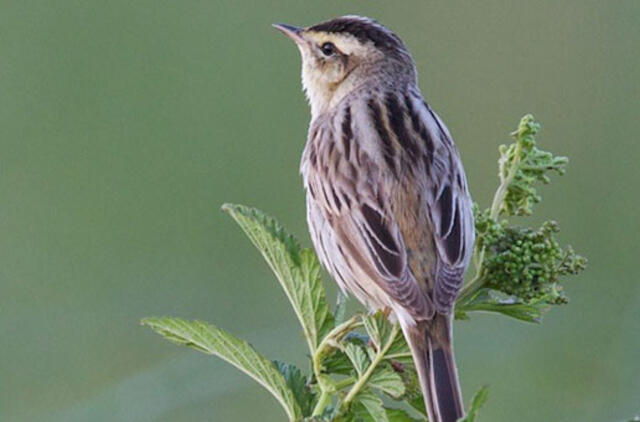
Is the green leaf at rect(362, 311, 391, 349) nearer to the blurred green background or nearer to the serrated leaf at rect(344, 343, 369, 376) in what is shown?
the serrated leaf at rect(344, 343, 369, 376)

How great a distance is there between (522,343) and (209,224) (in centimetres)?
356

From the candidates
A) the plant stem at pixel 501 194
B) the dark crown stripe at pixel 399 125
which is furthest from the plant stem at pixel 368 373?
the dark crown stripe at pixel 399 125

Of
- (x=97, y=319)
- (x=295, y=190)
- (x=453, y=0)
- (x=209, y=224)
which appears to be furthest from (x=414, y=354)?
(x=453, y=0)

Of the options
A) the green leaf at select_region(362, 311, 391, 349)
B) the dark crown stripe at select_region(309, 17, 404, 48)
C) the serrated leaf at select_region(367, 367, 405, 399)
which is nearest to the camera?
the serrated leaf at select_region(367, 367, 405, 399)

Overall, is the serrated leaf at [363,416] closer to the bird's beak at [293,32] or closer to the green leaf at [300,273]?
the green leaf at [300,273]

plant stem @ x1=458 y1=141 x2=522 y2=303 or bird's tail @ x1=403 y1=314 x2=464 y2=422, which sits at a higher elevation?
plant stem @ x1=458 y1=141 x2=522 y2=303

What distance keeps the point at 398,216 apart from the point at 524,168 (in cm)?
73

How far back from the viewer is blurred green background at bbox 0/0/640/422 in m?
5.94

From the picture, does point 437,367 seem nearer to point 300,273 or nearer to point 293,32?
point 300,273

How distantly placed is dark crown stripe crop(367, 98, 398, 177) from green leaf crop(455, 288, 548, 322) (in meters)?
0.88

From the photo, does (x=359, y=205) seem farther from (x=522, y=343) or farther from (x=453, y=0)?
(x=453, y=0)

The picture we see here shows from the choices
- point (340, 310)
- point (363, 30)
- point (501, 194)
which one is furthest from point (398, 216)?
point (363, 30)

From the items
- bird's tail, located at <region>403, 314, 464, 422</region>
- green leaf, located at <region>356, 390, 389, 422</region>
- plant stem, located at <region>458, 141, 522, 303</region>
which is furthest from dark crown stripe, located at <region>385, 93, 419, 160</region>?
green leaf, located at <region>356, 390, 389, 422</region>

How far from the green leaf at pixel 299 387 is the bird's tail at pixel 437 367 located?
1.16 ft
